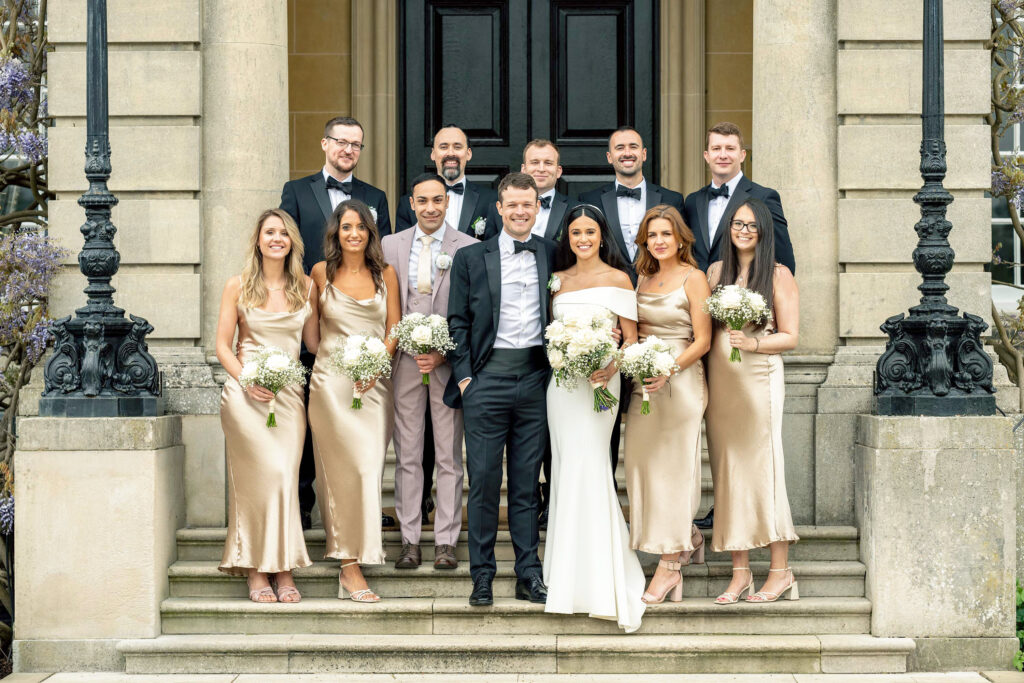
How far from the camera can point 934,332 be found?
7637mm

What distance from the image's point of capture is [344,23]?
1100 centimetres

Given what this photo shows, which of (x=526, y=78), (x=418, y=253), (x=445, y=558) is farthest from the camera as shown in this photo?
(x=526, y=78)

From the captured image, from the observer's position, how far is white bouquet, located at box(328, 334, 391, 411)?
7254 mm

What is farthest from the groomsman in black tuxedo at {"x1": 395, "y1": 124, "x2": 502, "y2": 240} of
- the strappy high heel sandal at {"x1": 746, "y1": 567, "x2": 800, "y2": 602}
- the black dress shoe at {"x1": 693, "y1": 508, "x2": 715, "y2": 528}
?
the strappy high heel sandal at {"x1": 746, "y1": 567, "x2": 800, "y2": 602}

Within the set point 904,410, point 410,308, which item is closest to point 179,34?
point 410,308

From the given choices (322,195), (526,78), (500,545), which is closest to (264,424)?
(322,195)

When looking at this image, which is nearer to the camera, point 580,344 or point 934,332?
point 580,344

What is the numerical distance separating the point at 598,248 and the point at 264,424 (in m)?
2.29

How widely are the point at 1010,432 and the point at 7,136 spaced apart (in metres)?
7.74

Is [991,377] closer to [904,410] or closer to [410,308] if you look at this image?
[904,410]

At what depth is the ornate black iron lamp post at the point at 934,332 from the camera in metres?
7.60

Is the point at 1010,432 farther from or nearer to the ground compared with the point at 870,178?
nearer to the ground

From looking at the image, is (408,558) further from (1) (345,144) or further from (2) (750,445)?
(1) (345,144)

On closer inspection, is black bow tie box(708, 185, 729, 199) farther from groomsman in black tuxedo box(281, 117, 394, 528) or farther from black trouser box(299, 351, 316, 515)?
black trouser box(299, 351, 316, 515)
